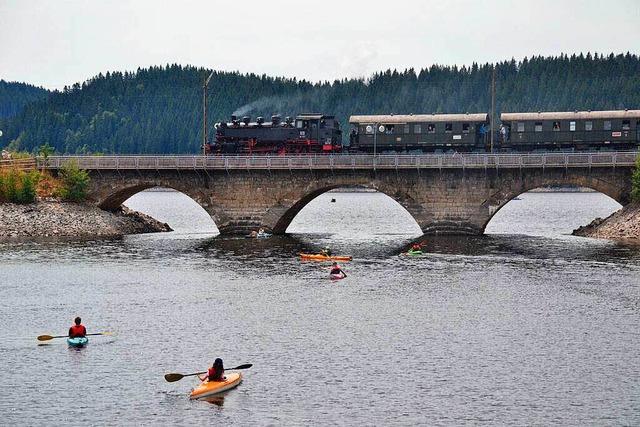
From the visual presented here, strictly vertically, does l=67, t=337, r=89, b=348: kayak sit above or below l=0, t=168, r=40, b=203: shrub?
below

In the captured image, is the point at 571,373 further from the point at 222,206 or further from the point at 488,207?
the point at 222,206

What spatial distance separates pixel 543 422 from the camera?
32750 mm

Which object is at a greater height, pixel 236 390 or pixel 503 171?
pixel 503 171

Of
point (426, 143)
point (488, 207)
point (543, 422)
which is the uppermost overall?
point (426, 143)

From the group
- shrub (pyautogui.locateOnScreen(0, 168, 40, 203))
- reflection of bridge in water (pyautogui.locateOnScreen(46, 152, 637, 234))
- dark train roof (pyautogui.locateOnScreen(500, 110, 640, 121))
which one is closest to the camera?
reflection of bridge in water (pyautogui.locateOnScreen(46, 152, 637, 234))

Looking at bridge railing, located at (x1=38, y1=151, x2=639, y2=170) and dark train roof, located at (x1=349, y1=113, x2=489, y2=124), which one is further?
dark train roof, located at (x1=349, y1=113, x2=489, y2=124)

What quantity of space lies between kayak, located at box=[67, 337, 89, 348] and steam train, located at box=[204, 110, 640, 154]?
54.8 meters

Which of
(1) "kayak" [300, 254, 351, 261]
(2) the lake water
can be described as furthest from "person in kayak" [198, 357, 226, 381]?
(1) "kayak" [300, 254, 351, 261]

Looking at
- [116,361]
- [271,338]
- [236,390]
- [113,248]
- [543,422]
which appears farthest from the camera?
[113,248]

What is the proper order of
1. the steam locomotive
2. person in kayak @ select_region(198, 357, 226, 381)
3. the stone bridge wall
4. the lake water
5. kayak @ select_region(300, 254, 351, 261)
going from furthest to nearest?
the steam locomotive < the stone bridge wall < kayak @ select_region(300, 254, 351, 261) < person in kayak @ select_region(198, 357, 226, 381) < the lake water

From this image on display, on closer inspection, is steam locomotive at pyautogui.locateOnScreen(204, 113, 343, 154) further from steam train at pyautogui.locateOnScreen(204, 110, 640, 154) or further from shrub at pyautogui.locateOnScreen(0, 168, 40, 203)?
shrub at pyautogui.locateOnScreen(0, 168, 40, 203)

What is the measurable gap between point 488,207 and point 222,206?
26.1m

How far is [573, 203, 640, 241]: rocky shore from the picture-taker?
82.1m

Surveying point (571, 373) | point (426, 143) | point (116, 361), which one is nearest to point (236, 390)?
point (116, 361)
